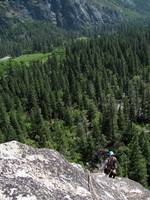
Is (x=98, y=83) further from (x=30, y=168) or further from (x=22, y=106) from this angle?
(x=30, y=168)

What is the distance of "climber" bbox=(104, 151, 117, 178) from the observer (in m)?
31.0

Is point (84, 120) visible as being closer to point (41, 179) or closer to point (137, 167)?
point (137, 167)

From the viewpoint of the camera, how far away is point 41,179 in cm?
2227

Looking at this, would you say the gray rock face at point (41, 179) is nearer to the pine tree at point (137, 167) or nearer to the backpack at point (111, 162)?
the backpack at point (111, 162)

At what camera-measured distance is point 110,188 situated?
27172 millimetres

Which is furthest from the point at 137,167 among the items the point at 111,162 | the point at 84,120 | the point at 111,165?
the point at 111,162

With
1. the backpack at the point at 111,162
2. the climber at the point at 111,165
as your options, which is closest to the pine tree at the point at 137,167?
the climber at the point at 111,165

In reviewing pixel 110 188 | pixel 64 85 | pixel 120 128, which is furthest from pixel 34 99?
pixel 110 188

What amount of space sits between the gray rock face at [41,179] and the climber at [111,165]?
13.8 ft

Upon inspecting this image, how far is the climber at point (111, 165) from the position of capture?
3102 cm

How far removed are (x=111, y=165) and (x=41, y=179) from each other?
10550 mm

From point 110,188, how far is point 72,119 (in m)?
130

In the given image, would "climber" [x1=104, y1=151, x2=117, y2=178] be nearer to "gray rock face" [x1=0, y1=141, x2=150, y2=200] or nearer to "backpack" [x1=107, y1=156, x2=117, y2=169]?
"backpack" [x1=107, y1=156, x2=117, y2=169]

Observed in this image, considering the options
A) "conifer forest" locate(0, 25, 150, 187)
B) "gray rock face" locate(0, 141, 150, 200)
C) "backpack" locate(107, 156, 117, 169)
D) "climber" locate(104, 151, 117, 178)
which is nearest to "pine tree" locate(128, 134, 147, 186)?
"conifer forest" locate(0, 25, 150, 187)
